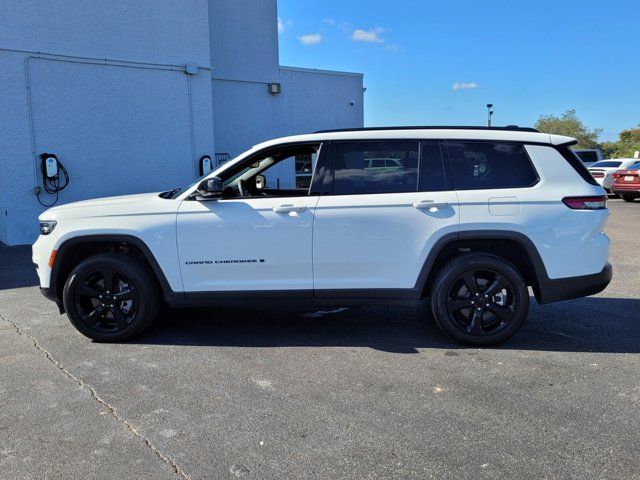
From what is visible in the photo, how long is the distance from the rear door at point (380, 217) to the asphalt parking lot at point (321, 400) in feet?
2.04

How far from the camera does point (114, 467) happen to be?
292 cm

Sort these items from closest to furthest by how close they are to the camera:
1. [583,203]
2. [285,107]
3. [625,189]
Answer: [583,203] < [285,107] < [625,189]

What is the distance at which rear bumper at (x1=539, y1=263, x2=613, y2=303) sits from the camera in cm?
461

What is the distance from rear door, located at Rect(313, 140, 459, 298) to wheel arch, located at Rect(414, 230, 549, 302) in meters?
0.07

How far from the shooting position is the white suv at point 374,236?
181 inches

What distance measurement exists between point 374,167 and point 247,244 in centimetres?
128

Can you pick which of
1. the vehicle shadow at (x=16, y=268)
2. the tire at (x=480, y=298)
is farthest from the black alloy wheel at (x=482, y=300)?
the vehicle shadow at (x=16, y=268)

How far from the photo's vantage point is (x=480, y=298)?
4656 mm

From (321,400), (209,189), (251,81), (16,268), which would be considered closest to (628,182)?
(251,81)

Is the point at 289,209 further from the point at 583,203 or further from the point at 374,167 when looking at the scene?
the point at 583,203

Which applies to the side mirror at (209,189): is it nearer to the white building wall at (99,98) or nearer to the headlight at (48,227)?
the headlight at (48,227)

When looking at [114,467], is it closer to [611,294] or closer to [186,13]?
[611,294]

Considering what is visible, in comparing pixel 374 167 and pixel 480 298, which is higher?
pixel 374 167

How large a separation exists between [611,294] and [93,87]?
34.5 ft
